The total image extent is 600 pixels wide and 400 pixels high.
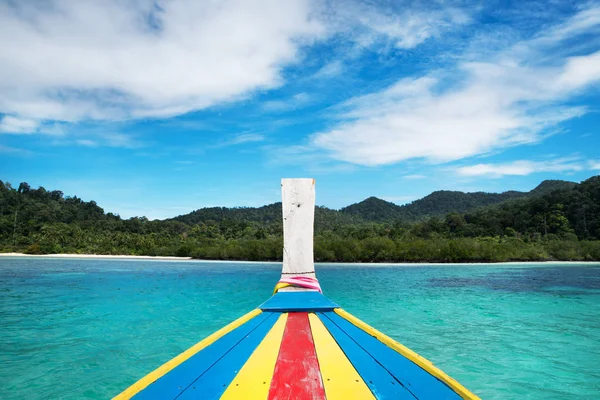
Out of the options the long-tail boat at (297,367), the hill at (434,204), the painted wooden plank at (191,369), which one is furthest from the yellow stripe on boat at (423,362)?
the hill at (434,204)

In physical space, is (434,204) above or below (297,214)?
above

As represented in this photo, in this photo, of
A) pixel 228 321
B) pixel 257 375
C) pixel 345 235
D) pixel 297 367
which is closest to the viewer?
pixel 257 375

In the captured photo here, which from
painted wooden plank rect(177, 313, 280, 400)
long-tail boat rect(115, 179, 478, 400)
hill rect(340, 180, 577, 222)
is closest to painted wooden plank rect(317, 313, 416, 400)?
long-tail boat rect(115, 179, 478, 400)

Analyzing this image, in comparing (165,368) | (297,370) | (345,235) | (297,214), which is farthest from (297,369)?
(345,235)

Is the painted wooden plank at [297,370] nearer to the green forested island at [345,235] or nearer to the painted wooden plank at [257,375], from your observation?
the painted wooden plank at [257,375]

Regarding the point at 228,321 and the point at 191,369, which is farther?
the point at 228,321

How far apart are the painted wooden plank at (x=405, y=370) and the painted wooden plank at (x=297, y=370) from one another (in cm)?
32

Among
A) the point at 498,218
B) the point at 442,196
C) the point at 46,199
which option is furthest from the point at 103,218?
the point at 442,196

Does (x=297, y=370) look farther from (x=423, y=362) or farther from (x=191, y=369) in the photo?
(x=423, y=362)

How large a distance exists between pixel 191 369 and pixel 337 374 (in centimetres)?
68

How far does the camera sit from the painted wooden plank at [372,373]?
4.57 feet

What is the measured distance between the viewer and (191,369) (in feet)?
5.49

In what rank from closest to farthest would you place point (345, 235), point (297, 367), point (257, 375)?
1. point (257, 375)
2. point (297, 367)
3. point (345, 235)

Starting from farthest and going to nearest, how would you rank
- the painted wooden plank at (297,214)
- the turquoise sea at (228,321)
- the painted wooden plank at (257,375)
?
the painted wooden plank at (297,214) → the turquoise sea at (228,321) → the painted wooden plank at (257,375)
